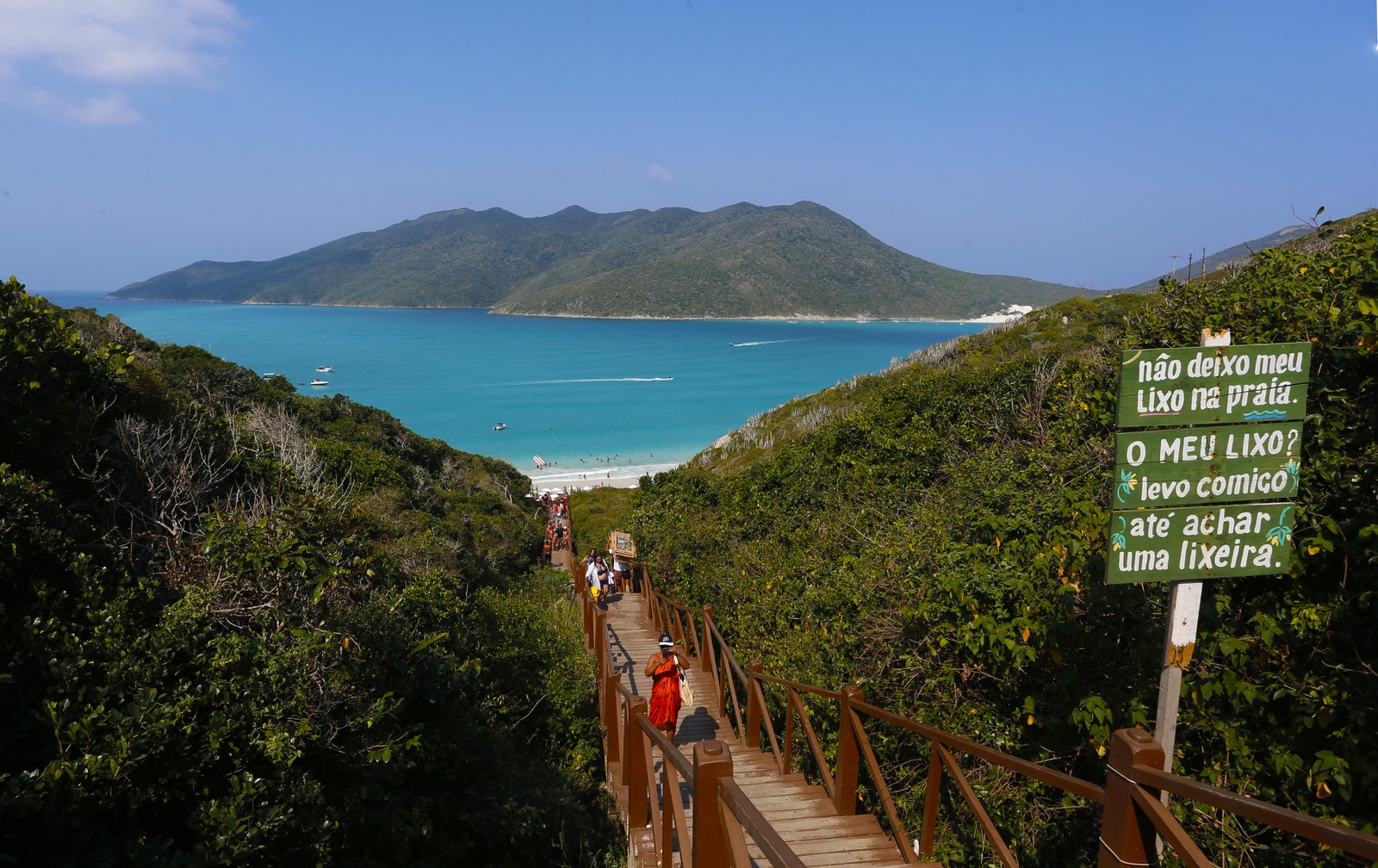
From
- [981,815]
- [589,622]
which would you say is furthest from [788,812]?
[589,622]

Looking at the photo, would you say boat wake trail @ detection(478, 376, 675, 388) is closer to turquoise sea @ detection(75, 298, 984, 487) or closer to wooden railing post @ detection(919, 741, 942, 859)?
turquoise sea @ detection(75, 298, 984, 487)

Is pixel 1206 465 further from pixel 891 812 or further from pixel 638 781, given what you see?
pixel 638 781

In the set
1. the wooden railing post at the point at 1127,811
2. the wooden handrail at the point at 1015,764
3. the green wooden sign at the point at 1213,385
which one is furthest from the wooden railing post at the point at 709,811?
the green wooden sign at the point at 1213,385

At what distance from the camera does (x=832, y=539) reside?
10.3m

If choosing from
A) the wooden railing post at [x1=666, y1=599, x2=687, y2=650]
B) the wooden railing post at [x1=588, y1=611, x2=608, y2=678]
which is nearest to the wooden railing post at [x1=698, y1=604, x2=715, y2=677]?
the wooden railing post at [x1=666, y1=599, x2=687, y2=650]

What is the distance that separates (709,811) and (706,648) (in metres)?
6.07

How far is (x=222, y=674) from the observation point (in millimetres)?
3967

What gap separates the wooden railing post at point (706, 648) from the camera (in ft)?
26.7

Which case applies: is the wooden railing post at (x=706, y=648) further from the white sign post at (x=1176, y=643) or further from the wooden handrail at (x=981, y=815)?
the white sign post at (x=1176, y=643)

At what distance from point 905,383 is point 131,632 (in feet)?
53.9

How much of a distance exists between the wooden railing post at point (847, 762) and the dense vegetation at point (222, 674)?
79.6 inches

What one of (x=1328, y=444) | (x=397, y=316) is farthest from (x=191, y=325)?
(x=1328, y=444)

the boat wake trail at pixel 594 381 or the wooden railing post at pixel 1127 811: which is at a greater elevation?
the wooden railing post at pixel 1127 811

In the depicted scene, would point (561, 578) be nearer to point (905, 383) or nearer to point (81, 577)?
point (905, 383)
